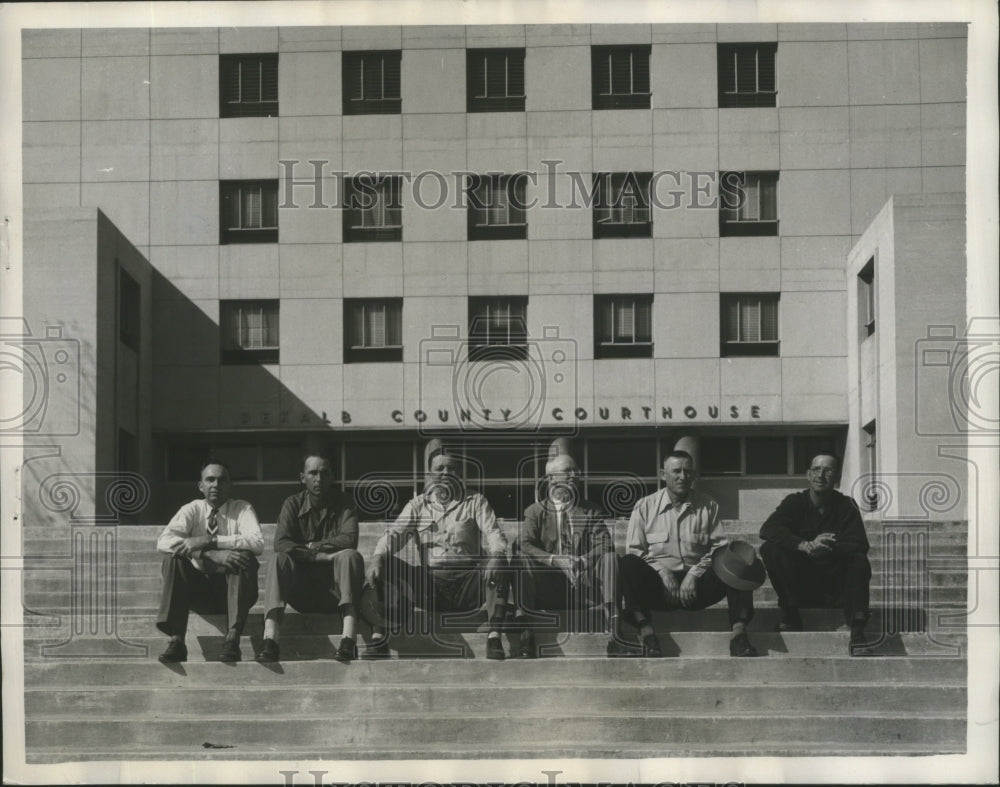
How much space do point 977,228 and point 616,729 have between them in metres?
3.70

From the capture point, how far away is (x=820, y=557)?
8625 millimetres

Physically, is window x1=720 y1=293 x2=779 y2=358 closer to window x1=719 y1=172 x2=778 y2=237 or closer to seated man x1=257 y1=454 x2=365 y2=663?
A: window x1=719 y1=172 x2=778 y2=237

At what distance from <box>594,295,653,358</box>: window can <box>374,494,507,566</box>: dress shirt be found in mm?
3807

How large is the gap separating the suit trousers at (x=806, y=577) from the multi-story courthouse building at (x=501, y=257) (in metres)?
1.58

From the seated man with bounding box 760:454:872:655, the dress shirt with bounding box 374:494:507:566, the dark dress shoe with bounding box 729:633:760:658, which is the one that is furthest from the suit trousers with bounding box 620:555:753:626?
the dress shirt with bounding box 374:494:507:566

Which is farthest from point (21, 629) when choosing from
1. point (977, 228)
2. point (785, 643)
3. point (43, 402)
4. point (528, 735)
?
point (977, 228)

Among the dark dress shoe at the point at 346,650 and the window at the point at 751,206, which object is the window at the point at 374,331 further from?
the dark dress shoe at the point at 346,650

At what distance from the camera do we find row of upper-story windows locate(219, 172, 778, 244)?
440 inches

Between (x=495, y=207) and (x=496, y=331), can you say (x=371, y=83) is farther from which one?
(x=496, y=331)

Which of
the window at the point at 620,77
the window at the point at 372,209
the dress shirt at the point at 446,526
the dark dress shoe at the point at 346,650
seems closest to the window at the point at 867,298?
the window at the point at 620,77

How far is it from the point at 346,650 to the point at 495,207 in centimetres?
441

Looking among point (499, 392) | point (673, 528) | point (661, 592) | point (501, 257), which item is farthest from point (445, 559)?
point (501, 257)

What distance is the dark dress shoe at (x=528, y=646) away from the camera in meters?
8.30

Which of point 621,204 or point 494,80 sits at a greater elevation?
point 494,80
